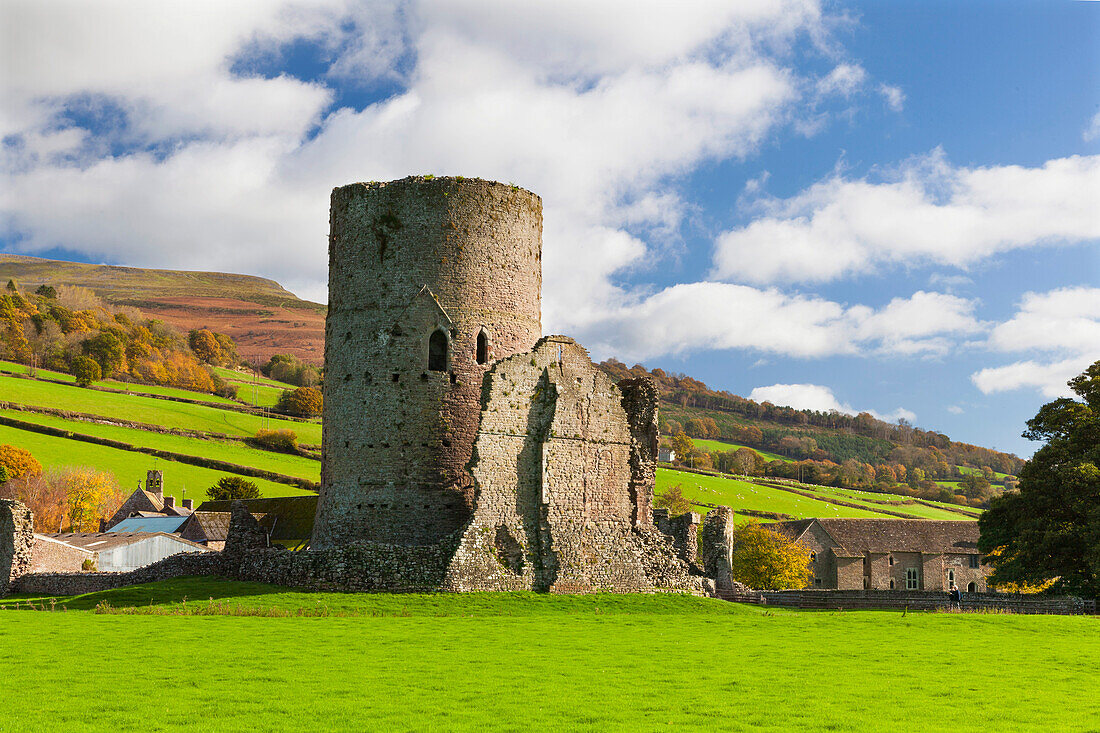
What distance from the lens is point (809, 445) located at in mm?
140625

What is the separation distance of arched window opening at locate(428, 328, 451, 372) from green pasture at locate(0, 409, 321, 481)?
48.3 meters

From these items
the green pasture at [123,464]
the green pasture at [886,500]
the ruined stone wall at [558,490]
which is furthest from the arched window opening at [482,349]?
the green pasture at [886,500]

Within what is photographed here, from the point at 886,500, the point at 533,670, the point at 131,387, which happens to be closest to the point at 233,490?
the point at 131,387

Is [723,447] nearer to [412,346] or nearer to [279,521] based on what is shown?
[279,521]

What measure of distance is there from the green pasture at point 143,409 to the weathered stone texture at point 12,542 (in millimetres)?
50321

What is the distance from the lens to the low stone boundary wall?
28.1 m

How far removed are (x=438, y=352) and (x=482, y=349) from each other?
123cm

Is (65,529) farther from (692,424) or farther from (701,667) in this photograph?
(692,424)

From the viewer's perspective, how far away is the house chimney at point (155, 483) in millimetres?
70188

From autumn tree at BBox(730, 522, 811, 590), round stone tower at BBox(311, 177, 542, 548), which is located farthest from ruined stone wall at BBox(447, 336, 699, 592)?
autumn tree at BBox(730, 522, 811, 590)

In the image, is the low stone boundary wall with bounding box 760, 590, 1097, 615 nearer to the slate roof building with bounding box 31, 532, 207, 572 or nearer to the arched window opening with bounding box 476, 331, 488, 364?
the arched window opening with bounding box 476, 331, 488, 364

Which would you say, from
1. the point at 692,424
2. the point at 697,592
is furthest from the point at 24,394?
the point at 692,424

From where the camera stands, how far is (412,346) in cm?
2842

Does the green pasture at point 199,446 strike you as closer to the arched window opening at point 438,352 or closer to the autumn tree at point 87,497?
the autumn tree at point 87,497
